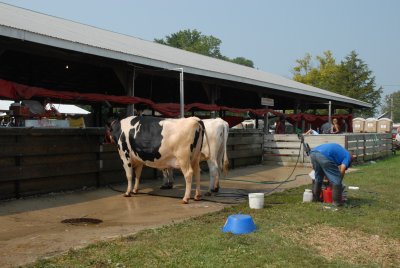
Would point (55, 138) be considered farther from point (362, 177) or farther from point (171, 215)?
point (362, 177)

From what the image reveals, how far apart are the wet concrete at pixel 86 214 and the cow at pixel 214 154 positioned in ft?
1.41

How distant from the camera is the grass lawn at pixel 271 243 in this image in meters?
5.02

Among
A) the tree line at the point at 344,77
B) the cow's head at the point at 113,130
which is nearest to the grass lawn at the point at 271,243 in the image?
the cow's head at the point at 113,130

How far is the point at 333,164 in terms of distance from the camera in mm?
8391

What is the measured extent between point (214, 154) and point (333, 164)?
3.29 meters

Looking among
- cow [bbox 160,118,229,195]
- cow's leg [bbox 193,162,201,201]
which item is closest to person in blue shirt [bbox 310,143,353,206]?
cow's leg [bbox 193,162,201,201]

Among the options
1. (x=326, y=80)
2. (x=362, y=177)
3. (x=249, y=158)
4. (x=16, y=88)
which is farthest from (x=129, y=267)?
(x=326, y=80)

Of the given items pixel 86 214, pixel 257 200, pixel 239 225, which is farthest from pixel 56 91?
pixel 239 225

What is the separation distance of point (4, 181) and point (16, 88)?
191cm

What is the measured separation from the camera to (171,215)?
308 inches

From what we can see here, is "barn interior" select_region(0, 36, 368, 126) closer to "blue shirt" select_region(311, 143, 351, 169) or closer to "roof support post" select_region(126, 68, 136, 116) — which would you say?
"roof support post" select_region(126, 68, 136, 116)

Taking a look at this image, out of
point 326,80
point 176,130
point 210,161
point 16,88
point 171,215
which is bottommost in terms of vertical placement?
point 171,215

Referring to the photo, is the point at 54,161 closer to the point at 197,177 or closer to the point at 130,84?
the point at 197,177

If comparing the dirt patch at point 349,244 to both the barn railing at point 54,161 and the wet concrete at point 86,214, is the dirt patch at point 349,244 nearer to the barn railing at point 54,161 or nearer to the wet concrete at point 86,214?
the wet concrete at point 86,214
